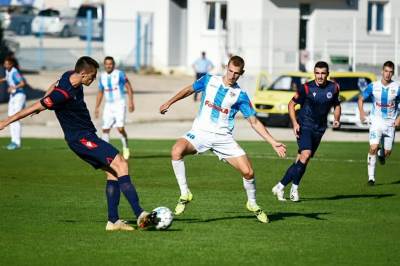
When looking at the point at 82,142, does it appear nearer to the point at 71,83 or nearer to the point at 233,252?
the point at 71,83

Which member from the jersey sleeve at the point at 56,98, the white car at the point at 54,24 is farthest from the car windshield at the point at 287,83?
the jersey sleeve at the point at 56,98

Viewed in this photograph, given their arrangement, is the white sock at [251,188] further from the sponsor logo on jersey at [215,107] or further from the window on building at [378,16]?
the window on building at [378,16]

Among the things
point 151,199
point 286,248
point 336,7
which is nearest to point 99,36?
point 336,7

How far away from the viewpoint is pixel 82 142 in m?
13.5

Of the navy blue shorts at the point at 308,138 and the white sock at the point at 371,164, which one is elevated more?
the navy blue shorts at the point at 308,138

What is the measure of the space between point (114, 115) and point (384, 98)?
23.0 feet

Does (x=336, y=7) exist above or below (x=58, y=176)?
above

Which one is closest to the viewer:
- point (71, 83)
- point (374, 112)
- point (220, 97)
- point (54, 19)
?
point (71, 83)

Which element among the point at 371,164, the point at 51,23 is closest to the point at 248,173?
the point at 371,164

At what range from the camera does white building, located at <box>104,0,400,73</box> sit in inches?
1961

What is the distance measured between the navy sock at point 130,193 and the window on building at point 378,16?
143ft

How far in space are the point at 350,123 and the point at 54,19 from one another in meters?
32.0

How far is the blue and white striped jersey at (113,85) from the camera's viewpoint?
81.0ft

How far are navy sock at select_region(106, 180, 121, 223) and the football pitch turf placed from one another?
0.21 m
